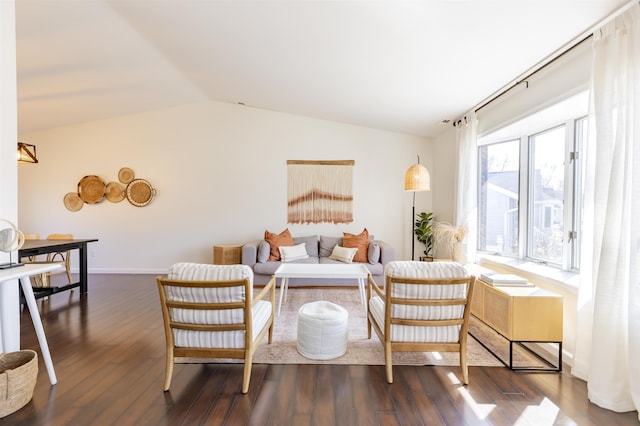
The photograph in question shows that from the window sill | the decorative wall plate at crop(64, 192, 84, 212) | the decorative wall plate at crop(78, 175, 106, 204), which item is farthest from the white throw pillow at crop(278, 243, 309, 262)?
the decorative wall plate at crop(64, 192, 84, 212)

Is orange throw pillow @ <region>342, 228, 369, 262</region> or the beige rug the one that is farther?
orange throw pillow @ <region>342, 228, 369, 262</region>

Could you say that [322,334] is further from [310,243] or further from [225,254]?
[225,254]

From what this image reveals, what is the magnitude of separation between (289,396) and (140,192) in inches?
201

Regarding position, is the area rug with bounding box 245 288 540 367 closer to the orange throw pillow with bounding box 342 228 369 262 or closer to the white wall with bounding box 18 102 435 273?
the orange throw pillow with bounding box 342 228 369 262

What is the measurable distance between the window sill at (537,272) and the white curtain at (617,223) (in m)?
0.55

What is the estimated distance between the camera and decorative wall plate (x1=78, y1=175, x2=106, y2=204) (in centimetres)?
556

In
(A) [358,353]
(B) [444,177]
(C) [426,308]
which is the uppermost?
(B) [444,177]

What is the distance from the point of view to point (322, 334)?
2.41 metres

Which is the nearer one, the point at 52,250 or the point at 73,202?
the point at 52,250

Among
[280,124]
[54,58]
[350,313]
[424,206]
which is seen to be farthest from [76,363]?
[424,206]

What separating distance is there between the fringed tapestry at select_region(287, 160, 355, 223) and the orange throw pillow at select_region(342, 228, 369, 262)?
0.56m

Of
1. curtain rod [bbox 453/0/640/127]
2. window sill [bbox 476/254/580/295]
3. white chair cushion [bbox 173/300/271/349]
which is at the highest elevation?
curtain rod [bbox 453/0/640/127]

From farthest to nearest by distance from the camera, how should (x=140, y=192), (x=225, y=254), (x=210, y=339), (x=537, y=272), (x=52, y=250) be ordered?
(x=140, y=192), (x=225, y=254), (x=52, y=250), (x=537, y=272), (x=210, y=339)

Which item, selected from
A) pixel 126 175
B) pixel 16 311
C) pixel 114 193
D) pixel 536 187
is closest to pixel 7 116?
pixel 16 311
